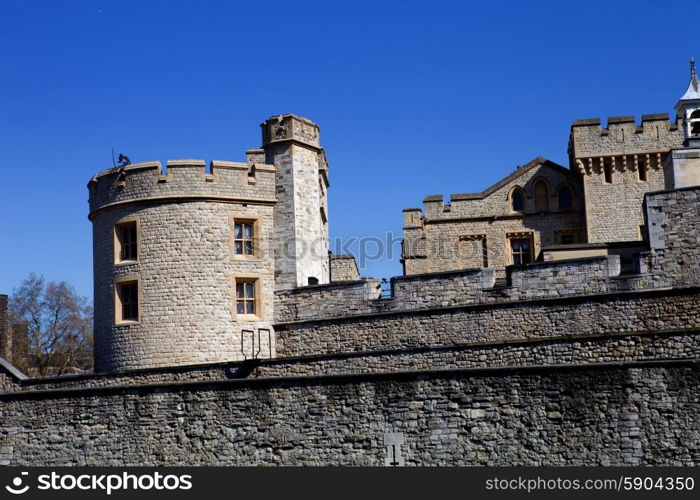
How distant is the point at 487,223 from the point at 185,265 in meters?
14.5

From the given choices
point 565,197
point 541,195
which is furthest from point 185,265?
point 565,197

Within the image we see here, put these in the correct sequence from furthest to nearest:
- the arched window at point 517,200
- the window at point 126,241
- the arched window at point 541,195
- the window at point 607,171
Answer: the arched window at point 517,200 → the arched window at point 541,195 → the window at point 607,171 → the window at point 126,241

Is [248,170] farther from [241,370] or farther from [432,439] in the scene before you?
[432,439]

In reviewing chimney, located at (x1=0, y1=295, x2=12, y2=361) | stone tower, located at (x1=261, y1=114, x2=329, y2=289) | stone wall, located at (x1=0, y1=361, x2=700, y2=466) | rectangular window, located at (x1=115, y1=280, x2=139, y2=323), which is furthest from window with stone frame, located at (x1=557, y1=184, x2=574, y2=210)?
chimney, located at (x1=0, y1=295, x2=12, y2=361)

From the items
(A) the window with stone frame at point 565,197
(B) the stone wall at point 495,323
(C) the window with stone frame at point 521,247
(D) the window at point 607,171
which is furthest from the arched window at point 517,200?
(B) the stone wall at point 495,323

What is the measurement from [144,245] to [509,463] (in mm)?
12628

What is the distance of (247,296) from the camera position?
2703cm

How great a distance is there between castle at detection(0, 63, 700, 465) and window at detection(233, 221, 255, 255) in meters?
0.05

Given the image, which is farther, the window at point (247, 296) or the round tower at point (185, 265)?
the window at point (247, 296)

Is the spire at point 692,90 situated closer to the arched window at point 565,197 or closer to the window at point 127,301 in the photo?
the arched window at point 565,197

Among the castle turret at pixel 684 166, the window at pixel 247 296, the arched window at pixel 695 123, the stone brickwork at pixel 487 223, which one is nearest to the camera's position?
the window at pixel 247 296

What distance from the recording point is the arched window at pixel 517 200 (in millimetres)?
37250
